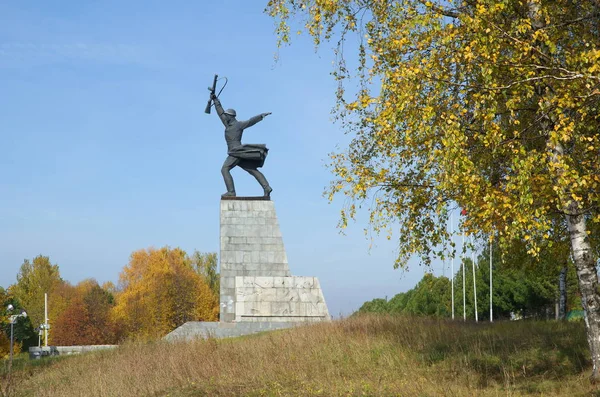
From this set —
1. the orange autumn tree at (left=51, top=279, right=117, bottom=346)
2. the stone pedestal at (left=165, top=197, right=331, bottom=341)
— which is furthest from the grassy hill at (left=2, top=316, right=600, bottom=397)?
the orange autumn tree at (left=51, top=279, right=117, bottom=346)

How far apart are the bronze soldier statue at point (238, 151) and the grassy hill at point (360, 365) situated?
516 inches

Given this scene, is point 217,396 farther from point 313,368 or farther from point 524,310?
point 524,310

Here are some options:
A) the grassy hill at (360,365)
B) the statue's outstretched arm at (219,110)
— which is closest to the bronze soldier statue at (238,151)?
the statue's outstretched arm at (219,110)

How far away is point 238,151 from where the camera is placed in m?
29.9

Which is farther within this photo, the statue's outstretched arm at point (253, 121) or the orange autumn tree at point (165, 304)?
the orange autumn tree at point (165, 304)

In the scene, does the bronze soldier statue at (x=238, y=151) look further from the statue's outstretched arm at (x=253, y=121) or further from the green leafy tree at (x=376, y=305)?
the green leafy tree at (x=376, y=305)

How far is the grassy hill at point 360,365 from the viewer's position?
1118 cm

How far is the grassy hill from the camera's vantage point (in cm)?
1118

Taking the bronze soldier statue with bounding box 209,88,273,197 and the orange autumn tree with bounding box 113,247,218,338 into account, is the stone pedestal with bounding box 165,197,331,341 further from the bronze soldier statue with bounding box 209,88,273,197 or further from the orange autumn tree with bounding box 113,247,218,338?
the orange autumn tree with bounding box 113,247,218,338

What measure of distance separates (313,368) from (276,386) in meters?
1.86

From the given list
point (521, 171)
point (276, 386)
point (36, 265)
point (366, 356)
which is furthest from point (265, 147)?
point (36, 265)

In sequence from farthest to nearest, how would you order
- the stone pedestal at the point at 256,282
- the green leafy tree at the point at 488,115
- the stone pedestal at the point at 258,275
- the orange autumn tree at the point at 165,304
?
the orange autumn tree at the point at 165,304 < the stone pedestal at the point at 258,275 < the stone pedestal at the point at 256,282 < the green leafy tree at the point at 488,115

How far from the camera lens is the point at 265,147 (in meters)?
30.3

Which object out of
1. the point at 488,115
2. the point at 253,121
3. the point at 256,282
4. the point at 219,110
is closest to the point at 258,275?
the point at 256,282
